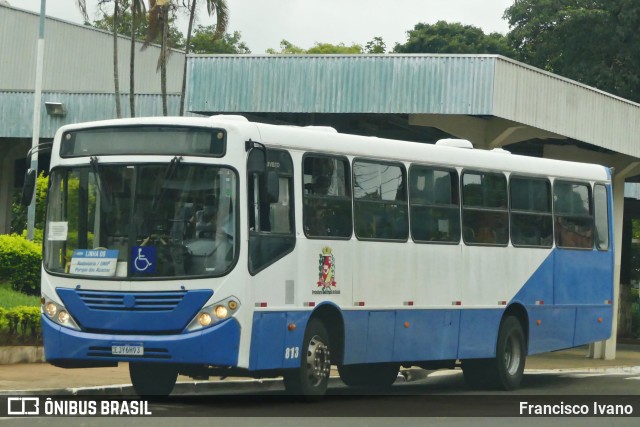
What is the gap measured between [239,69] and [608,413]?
12745 mm

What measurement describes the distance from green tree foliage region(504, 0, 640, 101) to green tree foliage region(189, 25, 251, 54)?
27.1 meters

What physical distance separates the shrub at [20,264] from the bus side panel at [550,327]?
9.49 meters

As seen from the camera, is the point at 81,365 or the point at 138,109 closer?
the point at 81,365

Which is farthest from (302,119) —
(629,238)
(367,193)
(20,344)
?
(629,238)

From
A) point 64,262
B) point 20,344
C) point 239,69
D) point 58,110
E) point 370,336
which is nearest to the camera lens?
point 64,262

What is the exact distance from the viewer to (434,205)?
18.4m

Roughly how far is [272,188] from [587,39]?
154 feet

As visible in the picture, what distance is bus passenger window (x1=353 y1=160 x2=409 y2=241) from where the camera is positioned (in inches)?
664

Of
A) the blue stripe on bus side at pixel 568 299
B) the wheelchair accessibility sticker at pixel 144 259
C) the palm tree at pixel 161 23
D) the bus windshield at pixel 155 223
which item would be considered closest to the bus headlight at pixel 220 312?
the bus windshield at pixel 155 223

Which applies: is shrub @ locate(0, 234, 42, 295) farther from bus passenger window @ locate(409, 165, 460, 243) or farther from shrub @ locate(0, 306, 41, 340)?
bus passenger window @ locate(409, 165, 460, 243)

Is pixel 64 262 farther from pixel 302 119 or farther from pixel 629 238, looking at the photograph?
pixel 629 238

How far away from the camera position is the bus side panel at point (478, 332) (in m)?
19.1

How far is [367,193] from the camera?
670 inches

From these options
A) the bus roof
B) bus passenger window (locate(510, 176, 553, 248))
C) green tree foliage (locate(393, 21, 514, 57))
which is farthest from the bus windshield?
green tree foliage (locate(393, 21, 514, 57))
